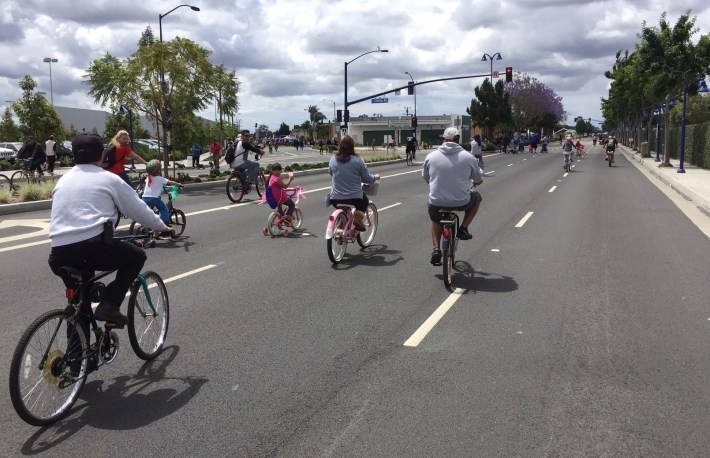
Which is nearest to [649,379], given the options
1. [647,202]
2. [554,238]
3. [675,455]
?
[675,455]

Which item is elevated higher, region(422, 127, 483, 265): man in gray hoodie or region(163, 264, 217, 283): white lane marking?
region(422, 127, 483, 265): man in gray hoodie

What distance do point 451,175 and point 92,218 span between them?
4600 millimetres

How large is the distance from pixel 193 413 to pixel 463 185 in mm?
4577

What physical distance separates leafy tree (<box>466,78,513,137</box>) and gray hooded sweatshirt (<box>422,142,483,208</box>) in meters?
72.4

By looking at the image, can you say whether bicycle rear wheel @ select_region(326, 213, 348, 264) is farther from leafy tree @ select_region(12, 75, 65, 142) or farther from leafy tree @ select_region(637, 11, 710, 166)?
leafy tree @ select_region(12, 75, 65, 142)

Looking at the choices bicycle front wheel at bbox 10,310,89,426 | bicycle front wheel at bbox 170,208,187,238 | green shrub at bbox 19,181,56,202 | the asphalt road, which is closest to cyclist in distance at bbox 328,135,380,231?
the asphalt road

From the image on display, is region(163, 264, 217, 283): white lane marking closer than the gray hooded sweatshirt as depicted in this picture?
No

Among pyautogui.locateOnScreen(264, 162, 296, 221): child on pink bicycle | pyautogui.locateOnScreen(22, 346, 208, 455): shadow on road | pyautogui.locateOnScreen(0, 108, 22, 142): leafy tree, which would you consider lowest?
pyautogui.locateOnScreen(22, 346, 208, 455): shadow on road

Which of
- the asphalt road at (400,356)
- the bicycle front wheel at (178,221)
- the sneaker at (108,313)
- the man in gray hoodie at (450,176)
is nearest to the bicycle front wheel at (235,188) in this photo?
the bicycle front wheel at (178,221)

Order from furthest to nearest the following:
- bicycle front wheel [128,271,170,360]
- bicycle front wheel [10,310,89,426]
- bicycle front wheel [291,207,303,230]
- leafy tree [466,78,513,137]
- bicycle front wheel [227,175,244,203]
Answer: leafy tree [466,78,513,137] → bicycle front wheel [227,175,244,203] → bicycle front wheel [291,207,303,230] → bicycle front wheel [128,271,170,360] → bicycle front wheel [10,310,89,426]

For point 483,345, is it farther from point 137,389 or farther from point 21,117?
point 21,117

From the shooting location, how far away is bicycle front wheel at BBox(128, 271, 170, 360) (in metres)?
4.72

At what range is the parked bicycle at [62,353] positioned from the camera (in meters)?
3.68

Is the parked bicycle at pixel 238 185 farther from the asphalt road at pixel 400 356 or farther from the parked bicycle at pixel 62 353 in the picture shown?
the parked bicycle at pixel 62 353
